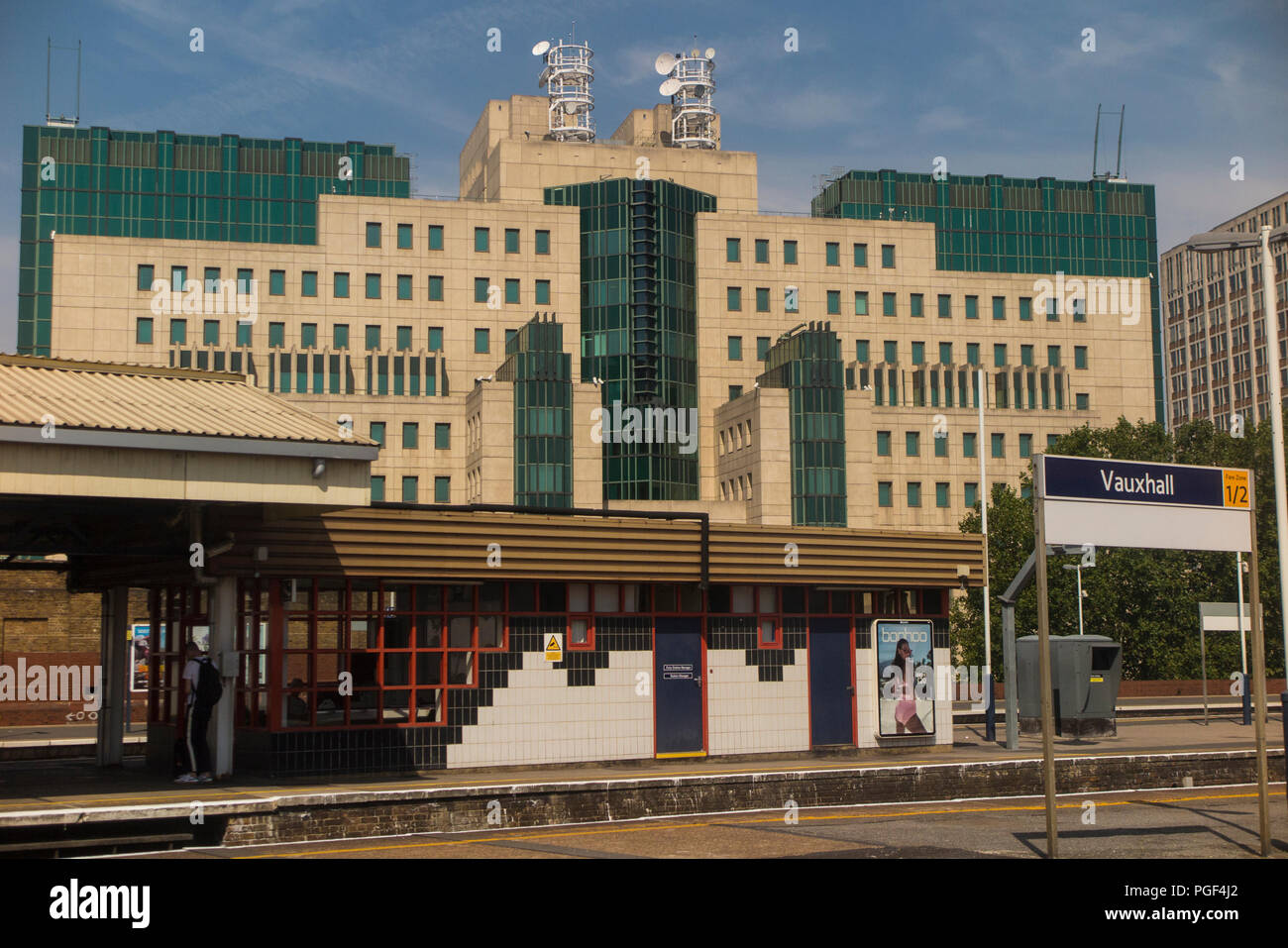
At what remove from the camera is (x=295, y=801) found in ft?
52.3

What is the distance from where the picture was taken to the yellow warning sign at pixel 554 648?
2314 cm

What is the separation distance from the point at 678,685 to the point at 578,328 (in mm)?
73714

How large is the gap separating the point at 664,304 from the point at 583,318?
5906 millimetres

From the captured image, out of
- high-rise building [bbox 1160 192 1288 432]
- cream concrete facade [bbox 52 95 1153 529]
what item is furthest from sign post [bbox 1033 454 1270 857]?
high-rise building [bbox 1160 192 1288 432]

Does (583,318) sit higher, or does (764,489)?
(583,318)

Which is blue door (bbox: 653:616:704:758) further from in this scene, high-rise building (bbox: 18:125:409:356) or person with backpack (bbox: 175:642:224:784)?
high-rise building (bbox: 18:125:409:356)

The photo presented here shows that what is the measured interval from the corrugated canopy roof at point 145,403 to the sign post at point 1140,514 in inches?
344

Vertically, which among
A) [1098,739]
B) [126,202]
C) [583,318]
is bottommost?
[1098,739]

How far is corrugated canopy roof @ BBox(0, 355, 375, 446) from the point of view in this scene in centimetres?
1642

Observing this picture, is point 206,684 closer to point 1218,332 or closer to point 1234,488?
point 1234,488

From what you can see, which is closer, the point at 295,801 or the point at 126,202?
the point at 295,801

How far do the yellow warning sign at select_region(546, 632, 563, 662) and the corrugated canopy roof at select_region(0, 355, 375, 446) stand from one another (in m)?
6.09

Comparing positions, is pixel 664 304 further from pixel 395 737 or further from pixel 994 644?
pixel 395 737
